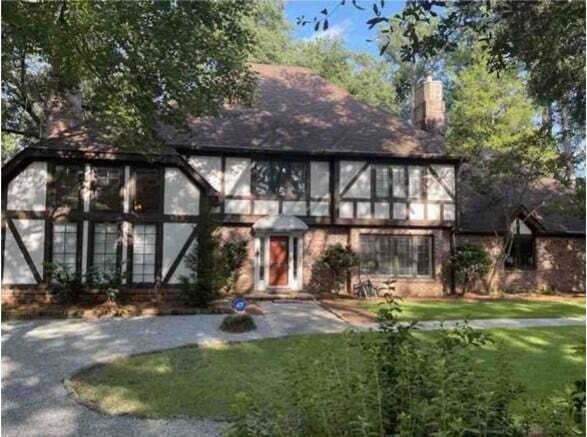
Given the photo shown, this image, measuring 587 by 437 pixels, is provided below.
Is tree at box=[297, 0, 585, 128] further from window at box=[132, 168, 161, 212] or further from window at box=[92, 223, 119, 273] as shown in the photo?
window at box=[92, 223, 119, 273]

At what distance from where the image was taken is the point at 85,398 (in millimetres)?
6512

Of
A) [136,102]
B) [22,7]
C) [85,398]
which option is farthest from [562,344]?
[22,7]

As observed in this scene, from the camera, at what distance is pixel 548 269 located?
21797mm

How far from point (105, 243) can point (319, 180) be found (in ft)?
25.3

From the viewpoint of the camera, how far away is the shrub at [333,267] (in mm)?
18750

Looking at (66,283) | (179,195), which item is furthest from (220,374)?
(179,195)

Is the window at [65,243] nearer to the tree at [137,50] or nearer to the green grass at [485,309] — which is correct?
A: the tree at [137,50]

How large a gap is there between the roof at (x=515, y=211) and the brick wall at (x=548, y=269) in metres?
0.41

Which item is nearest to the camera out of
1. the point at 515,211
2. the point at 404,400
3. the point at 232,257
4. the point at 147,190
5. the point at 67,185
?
the point at 404,400

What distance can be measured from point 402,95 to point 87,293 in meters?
12.0

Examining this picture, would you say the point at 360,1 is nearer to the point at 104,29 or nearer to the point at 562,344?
the point at 104,29

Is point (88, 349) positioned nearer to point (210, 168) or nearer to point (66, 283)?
point (66, 283)

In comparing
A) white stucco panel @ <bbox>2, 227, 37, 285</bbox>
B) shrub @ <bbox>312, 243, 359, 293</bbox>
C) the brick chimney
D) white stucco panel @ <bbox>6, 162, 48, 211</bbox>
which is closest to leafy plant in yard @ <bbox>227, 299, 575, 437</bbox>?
white stucco panel @ <bbox>2, 227, 37, 285</bbox>

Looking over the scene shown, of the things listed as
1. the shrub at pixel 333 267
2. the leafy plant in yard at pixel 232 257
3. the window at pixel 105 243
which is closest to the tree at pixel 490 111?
the shrub at pixel 333 267
